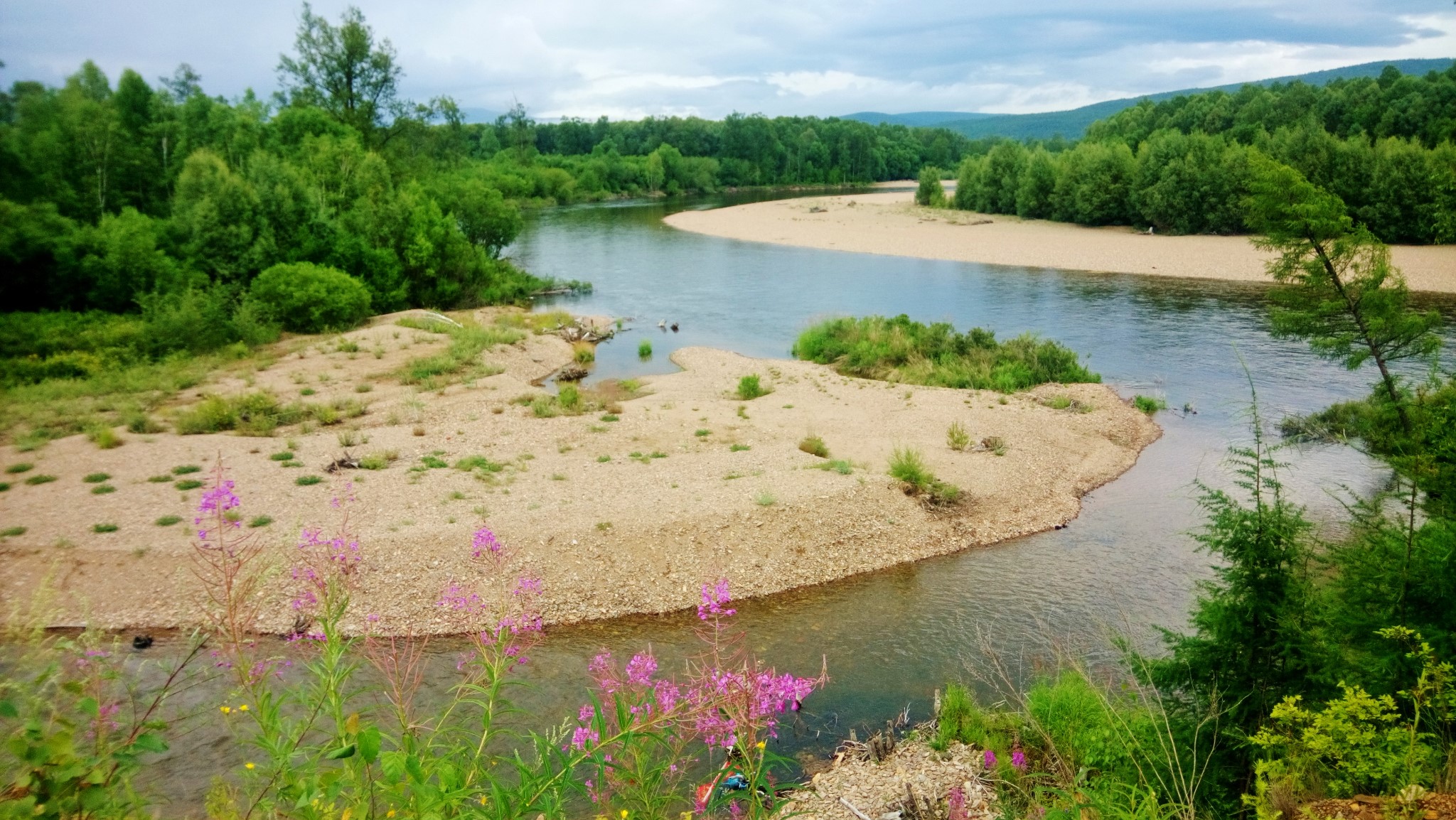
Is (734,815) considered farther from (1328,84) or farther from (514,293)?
(1328,84)

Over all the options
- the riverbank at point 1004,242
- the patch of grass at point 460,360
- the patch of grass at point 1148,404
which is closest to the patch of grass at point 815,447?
the patch of grass at point 1148,404

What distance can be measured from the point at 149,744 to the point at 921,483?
1561 centimetres

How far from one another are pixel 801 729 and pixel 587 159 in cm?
11523

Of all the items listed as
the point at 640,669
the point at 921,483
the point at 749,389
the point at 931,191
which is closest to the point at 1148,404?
the point at 921,483

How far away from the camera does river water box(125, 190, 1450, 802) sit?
1127cm

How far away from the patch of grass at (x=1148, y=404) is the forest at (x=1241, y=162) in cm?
2222

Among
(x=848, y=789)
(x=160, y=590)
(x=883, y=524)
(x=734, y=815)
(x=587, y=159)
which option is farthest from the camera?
(x=587, y=159)

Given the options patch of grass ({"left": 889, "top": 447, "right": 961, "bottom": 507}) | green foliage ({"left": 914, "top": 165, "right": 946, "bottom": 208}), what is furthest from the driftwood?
green foliage ({"left": 914, "top": 165, "right": 946, "bottom": 208})

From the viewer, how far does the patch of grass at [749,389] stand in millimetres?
23922

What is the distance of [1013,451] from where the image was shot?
19500mm

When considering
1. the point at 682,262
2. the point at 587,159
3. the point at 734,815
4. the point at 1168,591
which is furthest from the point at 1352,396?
the point at 587,159

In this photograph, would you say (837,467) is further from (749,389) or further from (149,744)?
(149,744)

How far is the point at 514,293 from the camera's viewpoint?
132 feet

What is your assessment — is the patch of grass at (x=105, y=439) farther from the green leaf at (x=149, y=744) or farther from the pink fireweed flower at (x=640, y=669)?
the green leaf at (x=149, y=744)
